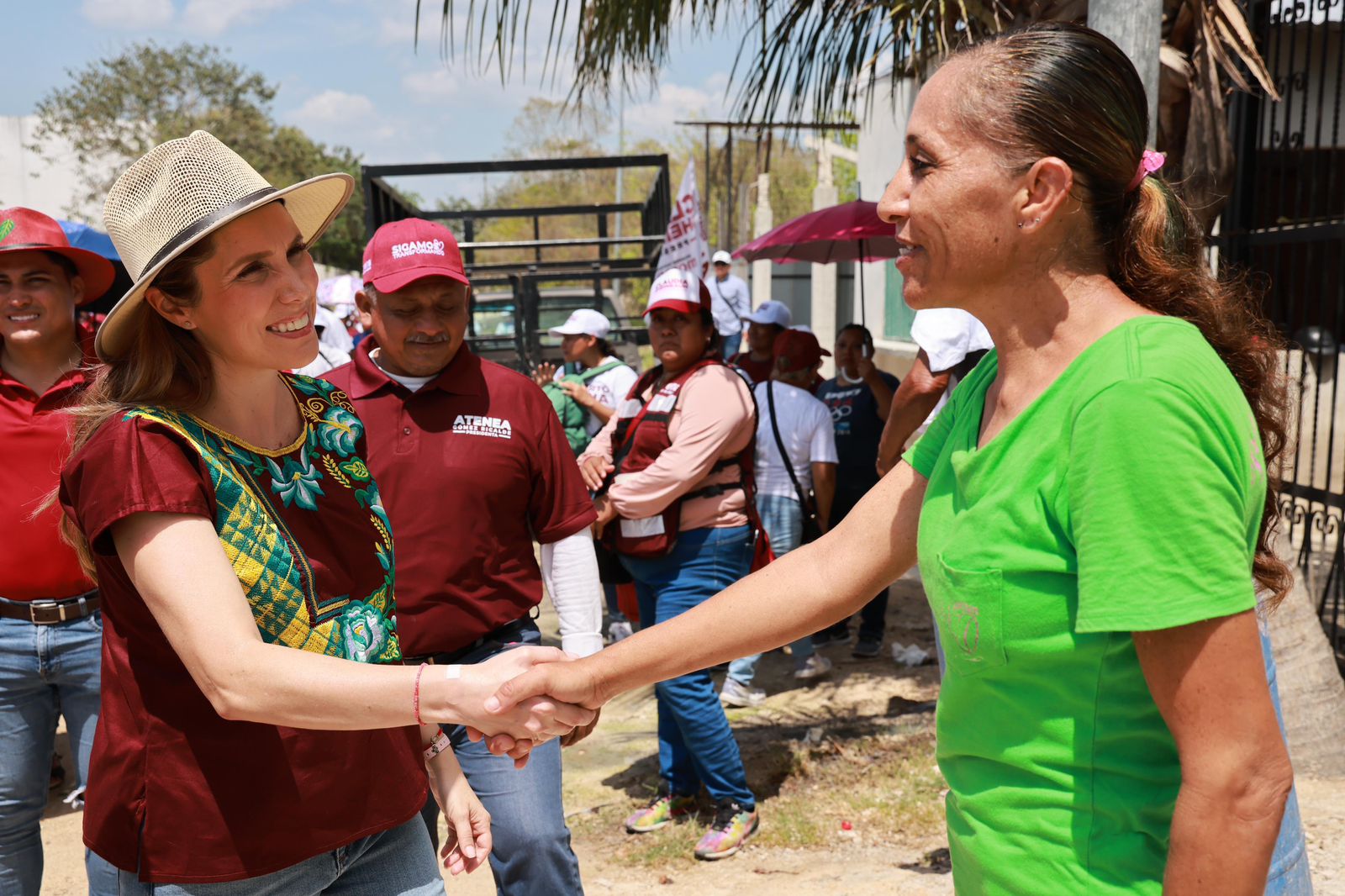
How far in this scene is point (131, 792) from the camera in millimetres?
1938

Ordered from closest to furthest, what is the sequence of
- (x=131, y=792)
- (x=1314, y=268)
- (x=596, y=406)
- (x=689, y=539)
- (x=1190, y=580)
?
(x=1190, y=580) → (x=131, y=792) → (x=689, y=539) → (x=596, y=406) → (x=1314, y=268)

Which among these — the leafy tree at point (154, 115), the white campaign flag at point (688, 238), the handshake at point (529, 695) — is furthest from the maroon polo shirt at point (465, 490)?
the leafy tree at point (154, 115)

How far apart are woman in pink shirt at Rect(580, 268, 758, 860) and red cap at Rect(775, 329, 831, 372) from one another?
7.11 ft

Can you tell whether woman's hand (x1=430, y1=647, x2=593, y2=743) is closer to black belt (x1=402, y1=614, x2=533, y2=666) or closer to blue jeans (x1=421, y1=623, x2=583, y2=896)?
blue jeans (x1=421, y1=623, x2=583, y2=896)

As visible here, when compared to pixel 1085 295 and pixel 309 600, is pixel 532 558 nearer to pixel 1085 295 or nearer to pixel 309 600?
pixel 309 600

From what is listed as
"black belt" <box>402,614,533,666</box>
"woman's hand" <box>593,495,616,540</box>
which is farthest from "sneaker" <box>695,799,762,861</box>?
"black belt" <box>402,614,533,666</box>

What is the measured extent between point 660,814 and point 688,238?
11.4 feet

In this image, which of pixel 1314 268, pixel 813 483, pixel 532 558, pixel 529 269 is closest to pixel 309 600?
pixel 532 558

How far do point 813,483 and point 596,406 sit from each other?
1638 mm

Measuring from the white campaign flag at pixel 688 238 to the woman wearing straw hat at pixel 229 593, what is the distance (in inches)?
177

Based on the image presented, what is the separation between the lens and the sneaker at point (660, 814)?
4.72m

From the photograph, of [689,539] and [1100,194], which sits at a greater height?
[1100,194]

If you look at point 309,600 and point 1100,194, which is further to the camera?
point 309,600

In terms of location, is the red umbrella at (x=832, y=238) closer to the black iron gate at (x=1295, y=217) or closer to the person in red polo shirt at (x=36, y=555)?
the black iron gate at (x=1295, y=217)
